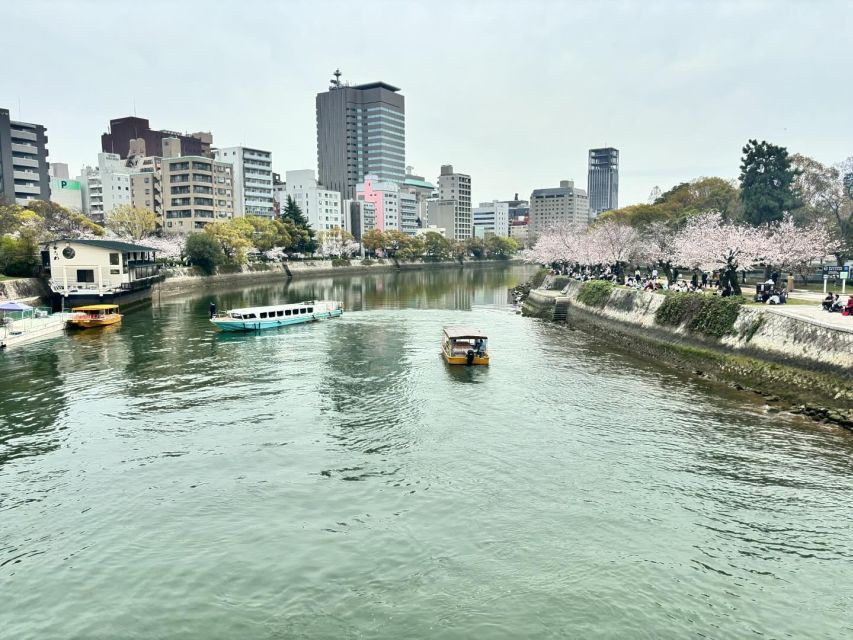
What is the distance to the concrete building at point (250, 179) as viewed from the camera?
6220 inches

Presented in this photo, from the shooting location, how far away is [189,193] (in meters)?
134

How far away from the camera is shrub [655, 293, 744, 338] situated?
3869cm

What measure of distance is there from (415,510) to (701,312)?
31638 mm

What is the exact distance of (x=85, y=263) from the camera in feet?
210

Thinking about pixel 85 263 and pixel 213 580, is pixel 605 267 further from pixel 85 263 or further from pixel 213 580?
pixel 213 580

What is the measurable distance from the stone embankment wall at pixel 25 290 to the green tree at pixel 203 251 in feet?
123

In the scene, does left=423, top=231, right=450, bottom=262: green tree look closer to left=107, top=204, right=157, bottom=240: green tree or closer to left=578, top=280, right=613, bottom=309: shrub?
left=107, top=204, right=157, bottom=240: green tree

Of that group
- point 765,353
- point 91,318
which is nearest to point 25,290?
point 91,318

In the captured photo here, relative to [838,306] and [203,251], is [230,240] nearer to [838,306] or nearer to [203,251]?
[203,251]

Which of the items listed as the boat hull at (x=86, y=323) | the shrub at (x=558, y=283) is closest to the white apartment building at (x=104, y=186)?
the boat hull at (x=86, y=323)

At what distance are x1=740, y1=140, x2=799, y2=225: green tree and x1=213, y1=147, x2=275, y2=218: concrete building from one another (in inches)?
4973

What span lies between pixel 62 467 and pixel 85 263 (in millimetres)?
50421

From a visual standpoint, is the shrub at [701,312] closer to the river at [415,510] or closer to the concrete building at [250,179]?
the river at [415,510]

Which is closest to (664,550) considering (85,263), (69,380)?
(69,380)
